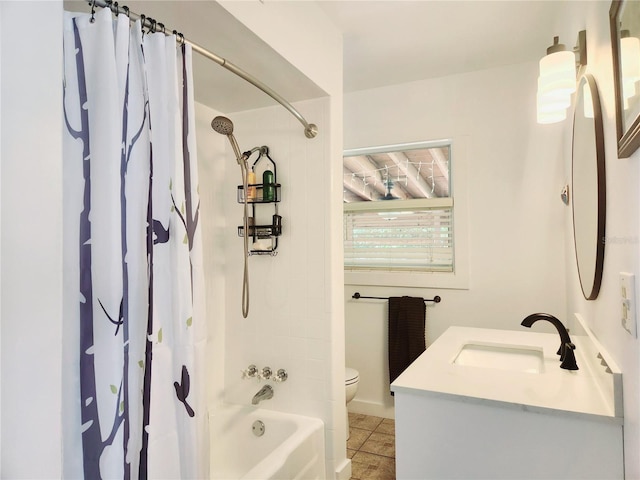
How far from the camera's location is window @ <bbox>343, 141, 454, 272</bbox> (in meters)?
3.02

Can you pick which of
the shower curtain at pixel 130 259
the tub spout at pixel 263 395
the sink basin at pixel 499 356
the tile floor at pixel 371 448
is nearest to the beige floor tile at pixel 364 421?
the tile floor at pixel 371 448

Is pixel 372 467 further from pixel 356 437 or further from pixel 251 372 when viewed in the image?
pixel 251 372

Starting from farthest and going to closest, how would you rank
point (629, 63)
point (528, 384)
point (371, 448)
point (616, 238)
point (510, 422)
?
point (371, 448)
point (528, 384)
point (510, 422)
point (616, 238)
point (629, 63)

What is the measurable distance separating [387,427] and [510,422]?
1.90 m

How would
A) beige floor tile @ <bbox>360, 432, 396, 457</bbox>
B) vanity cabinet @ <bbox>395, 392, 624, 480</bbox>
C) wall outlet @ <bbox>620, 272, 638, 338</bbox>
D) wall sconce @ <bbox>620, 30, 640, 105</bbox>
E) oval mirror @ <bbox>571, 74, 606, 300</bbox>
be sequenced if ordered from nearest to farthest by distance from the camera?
1. wall sconce @ <bbox>620, 30, 640, 105</bbox>
2. wall outlet @ <bbox>620, 272, 638, 338</bbox>
3. vanity cabinet @ <bbox>395, 392, 624, 480</bbox>
4. oval mirror @ <bbox>571, 74, 606, 300</bbox>
5. beige floor tile @ <bbox>360, 432, 396, 457</bbox>

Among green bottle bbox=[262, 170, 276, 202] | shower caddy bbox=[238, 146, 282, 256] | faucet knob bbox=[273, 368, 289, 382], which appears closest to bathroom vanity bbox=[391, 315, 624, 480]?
faucet knob bbox=[273, 368, 289, 382]

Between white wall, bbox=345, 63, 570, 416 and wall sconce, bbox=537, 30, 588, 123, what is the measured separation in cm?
102

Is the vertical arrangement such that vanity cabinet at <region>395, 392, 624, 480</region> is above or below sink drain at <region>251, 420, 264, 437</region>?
above

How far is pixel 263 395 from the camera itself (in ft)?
7.30

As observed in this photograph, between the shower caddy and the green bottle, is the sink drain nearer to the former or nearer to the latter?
the shower caddy

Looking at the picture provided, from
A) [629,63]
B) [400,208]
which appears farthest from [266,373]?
[629,63]

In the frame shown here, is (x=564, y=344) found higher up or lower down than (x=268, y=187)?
lower down

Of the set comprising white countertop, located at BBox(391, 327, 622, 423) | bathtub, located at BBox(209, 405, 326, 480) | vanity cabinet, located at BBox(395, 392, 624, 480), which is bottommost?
bathtub, located at BBox(209, 405, 326, 480)

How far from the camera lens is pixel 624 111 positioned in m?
0.91
